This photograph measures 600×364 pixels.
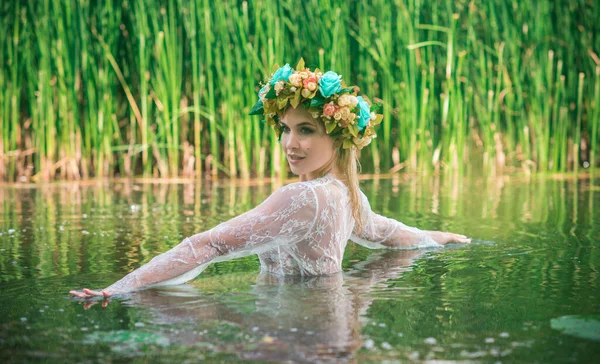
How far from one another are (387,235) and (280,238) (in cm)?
102

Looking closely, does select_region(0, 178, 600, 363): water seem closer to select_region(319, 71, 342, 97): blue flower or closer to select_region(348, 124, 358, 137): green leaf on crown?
select_region(348, 124, 358, 137): green leaf on crown

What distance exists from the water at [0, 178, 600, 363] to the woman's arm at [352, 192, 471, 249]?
0.19ft

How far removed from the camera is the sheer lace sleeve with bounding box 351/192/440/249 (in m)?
4.05

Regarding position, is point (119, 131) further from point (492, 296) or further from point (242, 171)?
point (492, 296)

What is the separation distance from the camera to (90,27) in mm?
8008

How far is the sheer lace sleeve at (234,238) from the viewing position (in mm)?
3217

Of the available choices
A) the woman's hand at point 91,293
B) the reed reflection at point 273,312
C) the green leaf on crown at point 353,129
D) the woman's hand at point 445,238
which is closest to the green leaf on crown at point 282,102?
the green leaf on crown at point 353,129

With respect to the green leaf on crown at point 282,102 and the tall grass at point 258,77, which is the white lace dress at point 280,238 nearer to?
the green leaf on crown at point 282,102

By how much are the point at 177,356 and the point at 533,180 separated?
602cm

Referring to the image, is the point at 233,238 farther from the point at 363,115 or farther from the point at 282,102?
the point at 363,115

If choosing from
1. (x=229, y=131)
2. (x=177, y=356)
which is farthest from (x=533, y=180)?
(x=177, y=356)

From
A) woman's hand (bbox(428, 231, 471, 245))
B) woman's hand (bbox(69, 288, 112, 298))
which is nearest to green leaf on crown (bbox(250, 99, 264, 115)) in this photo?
woman's hand (bbox(69, 288, 112, 298))

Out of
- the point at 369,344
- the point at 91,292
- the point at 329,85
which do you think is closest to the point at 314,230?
the point at 329,85

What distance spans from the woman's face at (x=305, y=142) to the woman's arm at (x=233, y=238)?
0.15 meters
